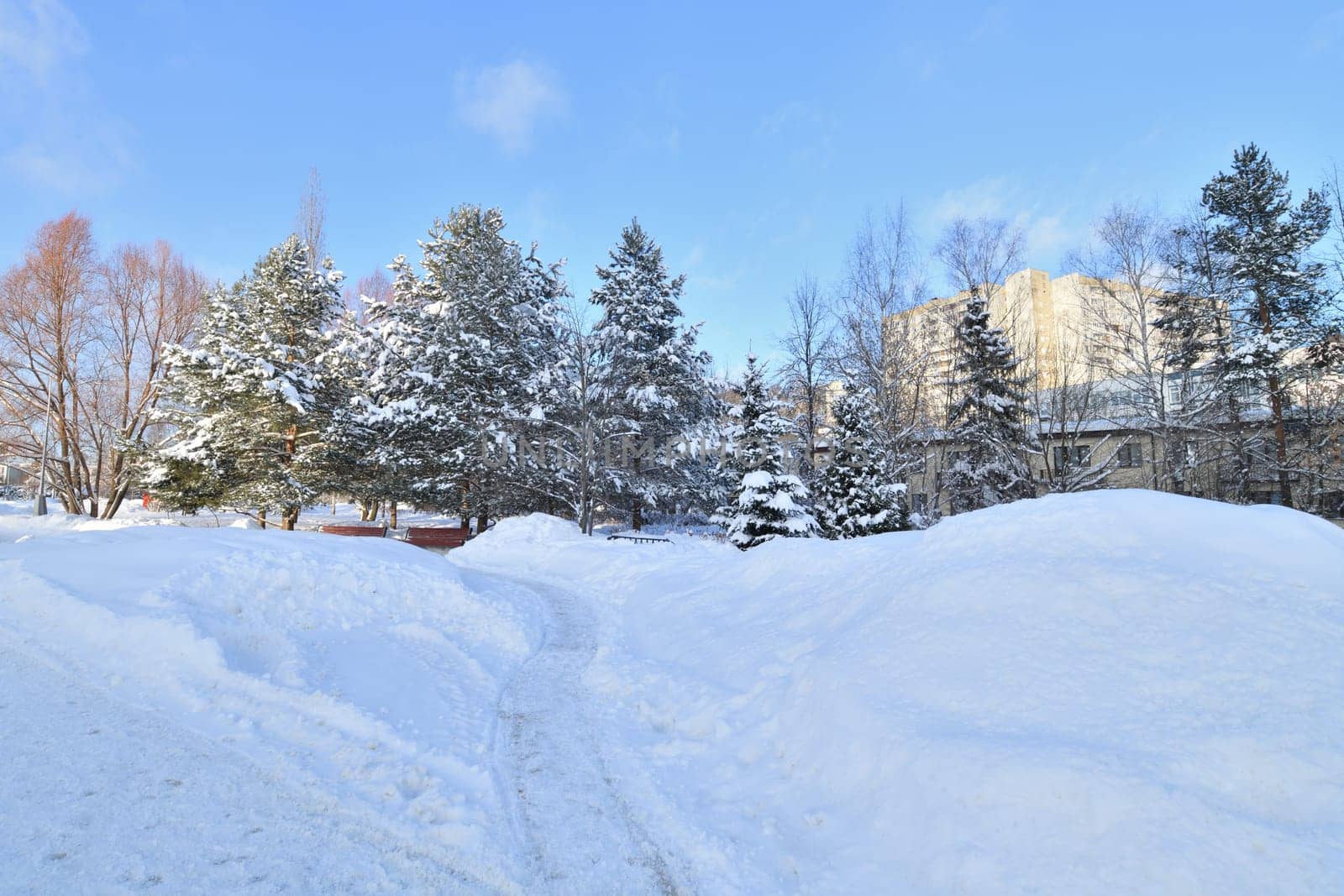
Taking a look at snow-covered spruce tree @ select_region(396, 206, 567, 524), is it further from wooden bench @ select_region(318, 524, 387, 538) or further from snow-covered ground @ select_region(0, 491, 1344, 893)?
snow-covered ground @ select_region(0, 491, 1344, 893)

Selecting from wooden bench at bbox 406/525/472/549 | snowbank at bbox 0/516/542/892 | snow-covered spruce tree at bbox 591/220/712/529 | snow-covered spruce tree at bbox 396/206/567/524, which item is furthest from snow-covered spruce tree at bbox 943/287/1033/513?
snowbank at bbox 0/516/542/892

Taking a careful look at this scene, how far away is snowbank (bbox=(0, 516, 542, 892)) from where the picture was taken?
9.45 ft

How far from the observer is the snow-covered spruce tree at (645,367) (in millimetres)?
23359

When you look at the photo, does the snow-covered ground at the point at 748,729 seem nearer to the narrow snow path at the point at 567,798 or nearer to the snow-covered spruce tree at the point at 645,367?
the narrow snow path at the point at 567,798

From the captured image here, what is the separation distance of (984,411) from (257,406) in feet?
88.9

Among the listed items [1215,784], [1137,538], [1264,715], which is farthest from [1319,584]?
[1215,784]

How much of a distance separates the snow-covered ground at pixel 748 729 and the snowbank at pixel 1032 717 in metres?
0.02

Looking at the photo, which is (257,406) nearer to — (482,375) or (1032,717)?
(482,375)

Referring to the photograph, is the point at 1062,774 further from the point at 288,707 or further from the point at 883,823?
the point at 288,707

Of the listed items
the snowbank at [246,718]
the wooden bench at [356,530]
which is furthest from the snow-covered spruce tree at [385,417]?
the snowbank at [246,718]

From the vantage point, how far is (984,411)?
21781 mm

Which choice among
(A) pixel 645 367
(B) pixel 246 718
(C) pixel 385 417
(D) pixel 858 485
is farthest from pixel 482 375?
(B) pixel 246 718

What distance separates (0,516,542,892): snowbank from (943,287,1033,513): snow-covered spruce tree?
60.7 ft

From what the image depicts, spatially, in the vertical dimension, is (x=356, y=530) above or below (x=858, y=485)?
below
